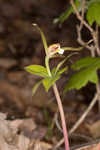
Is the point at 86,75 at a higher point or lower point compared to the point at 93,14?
lower

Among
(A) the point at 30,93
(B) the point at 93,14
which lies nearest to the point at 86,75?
(B) the point at 93,14

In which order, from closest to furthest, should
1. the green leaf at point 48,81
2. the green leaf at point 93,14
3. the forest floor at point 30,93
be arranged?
1. the green leaf at point 48,81
2. the forest floor at point 30,93
3. the green leaf at point 93,14

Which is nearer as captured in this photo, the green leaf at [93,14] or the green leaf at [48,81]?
the green leaf at [48,81]

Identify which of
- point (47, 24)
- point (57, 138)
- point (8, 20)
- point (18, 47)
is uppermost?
point (8, 20)

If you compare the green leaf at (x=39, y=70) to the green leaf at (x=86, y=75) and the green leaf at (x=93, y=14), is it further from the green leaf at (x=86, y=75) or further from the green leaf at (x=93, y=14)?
the green leaf at (x=93, y=14)

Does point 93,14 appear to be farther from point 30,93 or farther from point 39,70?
point 30,93

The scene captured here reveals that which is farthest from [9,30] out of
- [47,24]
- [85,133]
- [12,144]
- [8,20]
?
[12,144]

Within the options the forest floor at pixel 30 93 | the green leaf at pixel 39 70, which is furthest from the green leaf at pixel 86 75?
the green leaf at pixel 39 70

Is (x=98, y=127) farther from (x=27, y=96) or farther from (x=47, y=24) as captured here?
(x=47, y=24)

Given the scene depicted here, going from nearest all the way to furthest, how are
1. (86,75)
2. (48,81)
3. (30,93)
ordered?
(48,81) < (86,75) < (30,93)
